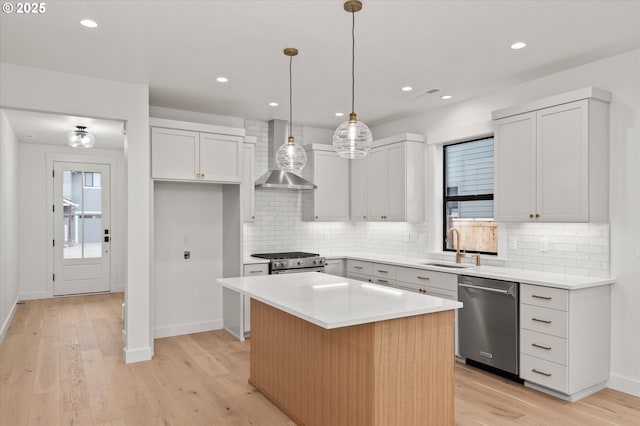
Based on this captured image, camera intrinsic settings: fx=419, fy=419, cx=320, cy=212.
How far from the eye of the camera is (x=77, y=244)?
790cm

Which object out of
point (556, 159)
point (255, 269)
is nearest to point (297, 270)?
point (255, 269)

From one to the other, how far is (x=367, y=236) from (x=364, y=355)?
4.05 m

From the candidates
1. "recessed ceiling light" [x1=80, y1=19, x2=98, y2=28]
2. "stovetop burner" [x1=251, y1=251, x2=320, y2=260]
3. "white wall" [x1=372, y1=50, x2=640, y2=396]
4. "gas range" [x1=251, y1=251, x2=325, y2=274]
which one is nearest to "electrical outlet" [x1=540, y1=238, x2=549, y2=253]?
"white wall" [x1=372, y1=50, x2=640, y2=396]

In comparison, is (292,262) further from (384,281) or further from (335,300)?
(335,300)

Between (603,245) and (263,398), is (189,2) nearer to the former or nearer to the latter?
(263,398)

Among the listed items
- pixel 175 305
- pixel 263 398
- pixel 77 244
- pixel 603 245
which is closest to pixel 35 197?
pixel 77 244

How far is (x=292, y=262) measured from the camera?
5238mm

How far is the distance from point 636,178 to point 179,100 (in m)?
4.62

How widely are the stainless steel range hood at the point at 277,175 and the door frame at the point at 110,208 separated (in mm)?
4044

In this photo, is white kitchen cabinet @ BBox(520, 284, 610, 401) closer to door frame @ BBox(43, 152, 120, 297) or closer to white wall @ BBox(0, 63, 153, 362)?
white wall @ BBox(0, 63, 153, 362)

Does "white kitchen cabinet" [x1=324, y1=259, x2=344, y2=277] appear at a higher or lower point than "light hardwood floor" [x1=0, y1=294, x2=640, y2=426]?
higher

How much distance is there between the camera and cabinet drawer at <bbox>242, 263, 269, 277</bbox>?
16.7ft

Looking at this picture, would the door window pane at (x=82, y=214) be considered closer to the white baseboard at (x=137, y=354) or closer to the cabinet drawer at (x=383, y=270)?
the white baseboard at (x=137, y=354)

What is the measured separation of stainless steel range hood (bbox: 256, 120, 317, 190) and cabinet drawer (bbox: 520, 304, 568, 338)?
9.95 feet
